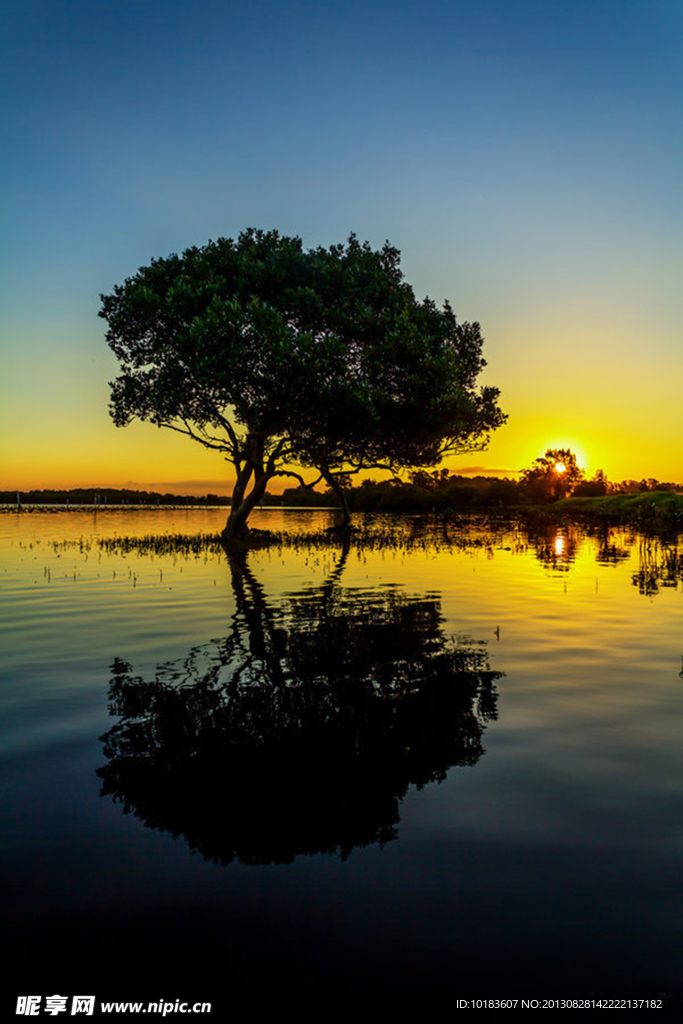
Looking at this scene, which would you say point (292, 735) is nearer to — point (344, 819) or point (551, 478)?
point (344, 819)

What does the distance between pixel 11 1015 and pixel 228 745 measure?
3.78 meters

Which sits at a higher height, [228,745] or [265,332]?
[265,332]

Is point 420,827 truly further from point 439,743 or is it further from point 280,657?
point 280,657

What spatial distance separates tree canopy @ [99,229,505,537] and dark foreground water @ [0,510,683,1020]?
2365 cm

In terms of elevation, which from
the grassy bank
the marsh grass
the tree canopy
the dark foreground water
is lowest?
the dark foreground water

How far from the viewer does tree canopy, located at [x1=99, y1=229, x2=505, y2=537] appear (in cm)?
3459

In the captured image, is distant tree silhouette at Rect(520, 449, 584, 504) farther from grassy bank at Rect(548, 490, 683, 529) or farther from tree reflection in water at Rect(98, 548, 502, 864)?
tree reflection in water at Rect(98, 548, 502, 864)

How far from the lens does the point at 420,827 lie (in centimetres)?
547

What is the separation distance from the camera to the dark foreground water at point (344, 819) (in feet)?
12.6

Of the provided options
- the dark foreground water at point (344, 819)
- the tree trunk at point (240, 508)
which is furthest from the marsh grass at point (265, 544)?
the dark foreground water at point (344, 819)

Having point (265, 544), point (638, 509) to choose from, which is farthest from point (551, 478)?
point (265, 544)

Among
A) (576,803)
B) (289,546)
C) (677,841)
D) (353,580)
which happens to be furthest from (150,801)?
(289,546)

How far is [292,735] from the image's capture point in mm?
7625

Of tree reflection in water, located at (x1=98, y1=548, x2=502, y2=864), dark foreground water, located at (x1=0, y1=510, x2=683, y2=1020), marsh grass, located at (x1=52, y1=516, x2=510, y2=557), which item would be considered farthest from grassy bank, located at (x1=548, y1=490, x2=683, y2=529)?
tree reflection in water, located at (x1=98, y1=548, x2=502, y2=864)
